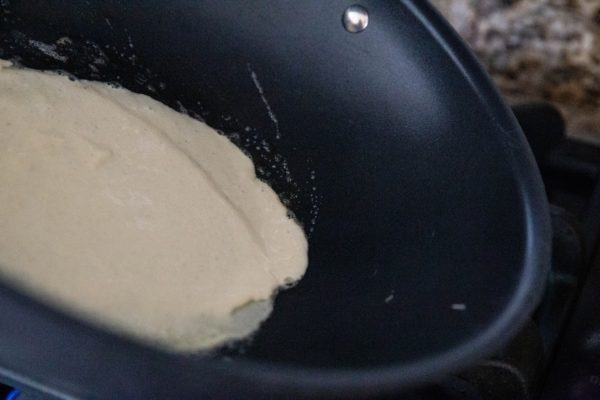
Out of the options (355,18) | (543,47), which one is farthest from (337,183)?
(543,47)

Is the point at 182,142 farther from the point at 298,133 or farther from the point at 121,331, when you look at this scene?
the point at 121,331

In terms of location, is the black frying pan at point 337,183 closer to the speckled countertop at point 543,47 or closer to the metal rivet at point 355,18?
the metal rivet at point 355,18

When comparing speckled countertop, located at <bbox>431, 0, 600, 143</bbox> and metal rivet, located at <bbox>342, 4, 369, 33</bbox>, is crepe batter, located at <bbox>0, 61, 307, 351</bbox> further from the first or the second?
speckled countertop, located at <bbox>431, 0, 600, 143</bbox>

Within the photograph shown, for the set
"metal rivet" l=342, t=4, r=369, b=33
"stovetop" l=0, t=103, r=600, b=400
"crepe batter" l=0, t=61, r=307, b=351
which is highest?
"metal rivet" l=342, t=4, r=369, b=33

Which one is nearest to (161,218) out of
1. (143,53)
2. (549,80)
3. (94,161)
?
(94,161)

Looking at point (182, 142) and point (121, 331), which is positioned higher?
point (121, 331)

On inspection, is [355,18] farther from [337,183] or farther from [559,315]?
[559,315]

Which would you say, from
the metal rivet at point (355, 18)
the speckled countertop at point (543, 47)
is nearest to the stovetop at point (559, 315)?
the speckled countertop at point (543, 47)

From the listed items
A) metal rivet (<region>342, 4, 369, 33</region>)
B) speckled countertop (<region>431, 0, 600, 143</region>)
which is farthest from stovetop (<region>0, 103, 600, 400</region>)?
metal rivet (<region>342, 4, 369, 33</region>)
